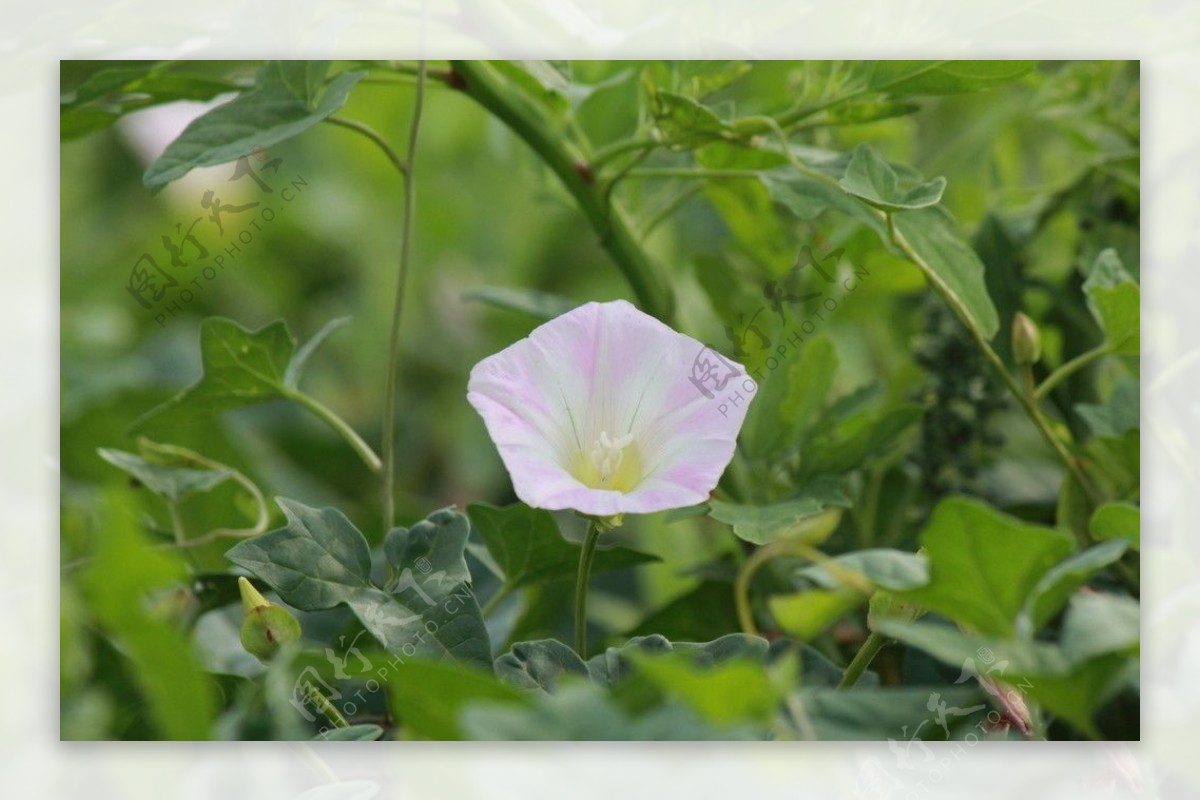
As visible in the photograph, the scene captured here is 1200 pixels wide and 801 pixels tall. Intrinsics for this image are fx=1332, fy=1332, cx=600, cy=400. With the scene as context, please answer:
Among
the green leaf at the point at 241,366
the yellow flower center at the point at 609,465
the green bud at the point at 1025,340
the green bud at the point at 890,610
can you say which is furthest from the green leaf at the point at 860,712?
the green leaf at the point at 241,366

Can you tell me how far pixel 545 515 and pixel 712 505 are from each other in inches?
4.2

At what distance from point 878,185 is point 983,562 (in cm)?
24

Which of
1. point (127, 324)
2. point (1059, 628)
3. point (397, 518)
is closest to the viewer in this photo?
point (1059, 628)

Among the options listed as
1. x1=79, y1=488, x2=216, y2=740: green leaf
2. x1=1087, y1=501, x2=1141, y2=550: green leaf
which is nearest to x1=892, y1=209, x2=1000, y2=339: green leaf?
x1=1087, y1=501, x2=1141, y2=550: green leaf

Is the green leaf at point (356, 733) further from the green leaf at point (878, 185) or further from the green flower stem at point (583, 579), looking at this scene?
the green leaf at point (878, 185)

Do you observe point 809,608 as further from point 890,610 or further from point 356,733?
point 356,733

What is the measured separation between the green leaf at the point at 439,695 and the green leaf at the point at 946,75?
46 cm

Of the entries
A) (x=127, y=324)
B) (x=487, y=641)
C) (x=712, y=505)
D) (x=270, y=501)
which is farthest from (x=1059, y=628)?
(x=127, y=324)

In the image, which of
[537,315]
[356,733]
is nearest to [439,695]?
[356,733]

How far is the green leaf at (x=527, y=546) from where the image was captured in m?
0.78

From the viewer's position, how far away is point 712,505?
728 millimetres

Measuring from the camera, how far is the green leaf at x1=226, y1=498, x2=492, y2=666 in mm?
662

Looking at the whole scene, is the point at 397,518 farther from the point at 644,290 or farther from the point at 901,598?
the point at 901,598

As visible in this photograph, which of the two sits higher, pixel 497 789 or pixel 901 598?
pixel 901 598
